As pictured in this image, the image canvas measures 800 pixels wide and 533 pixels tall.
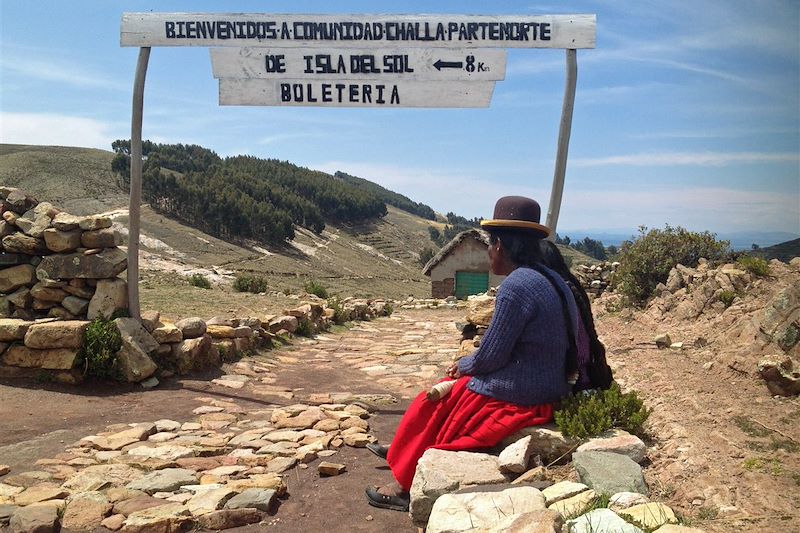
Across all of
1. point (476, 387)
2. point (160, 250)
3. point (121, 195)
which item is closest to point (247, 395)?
point (476, 387)

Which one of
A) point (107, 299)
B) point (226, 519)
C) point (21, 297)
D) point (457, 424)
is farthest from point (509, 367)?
point (21, 297)

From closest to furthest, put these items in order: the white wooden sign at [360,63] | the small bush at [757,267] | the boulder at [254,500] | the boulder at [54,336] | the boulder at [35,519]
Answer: the boulder at [35,519] → the boulder at [254,500] → the boulder at [54,336] → the white wooden sign at [360,63] → the small bush at [757,267]

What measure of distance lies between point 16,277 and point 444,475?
256 inches

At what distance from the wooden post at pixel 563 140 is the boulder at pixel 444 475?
4.09 m

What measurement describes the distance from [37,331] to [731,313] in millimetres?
7942

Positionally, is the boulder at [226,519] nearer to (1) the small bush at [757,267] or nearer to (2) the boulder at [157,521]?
(2) the boulder at [157,521]

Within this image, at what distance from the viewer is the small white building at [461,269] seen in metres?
21.2

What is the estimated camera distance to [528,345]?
144 inches

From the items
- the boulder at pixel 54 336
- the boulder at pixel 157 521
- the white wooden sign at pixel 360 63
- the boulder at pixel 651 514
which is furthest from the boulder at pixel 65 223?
the boulder at pixel 651 514

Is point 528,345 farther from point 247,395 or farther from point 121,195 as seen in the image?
point 121,195

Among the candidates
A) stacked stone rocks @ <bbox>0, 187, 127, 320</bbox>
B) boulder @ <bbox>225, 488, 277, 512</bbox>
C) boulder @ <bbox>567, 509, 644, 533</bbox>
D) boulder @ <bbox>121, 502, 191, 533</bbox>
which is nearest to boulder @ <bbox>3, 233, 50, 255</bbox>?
stacked stone rocks @ <bbox>0, 187, 127, 320</bbox>

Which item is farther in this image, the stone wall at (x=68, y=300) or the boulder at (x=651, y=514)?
the stone wall at (x=68, y=300)

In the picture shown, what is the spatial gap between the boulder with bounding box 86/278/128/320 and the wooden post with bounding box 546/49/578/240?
5.20 m

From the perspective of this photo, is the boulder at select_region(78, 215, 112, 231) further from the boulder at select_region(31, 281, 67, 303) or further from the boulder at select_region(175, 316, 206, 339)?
the boulder at select_region(175, 316, 206, 339)
